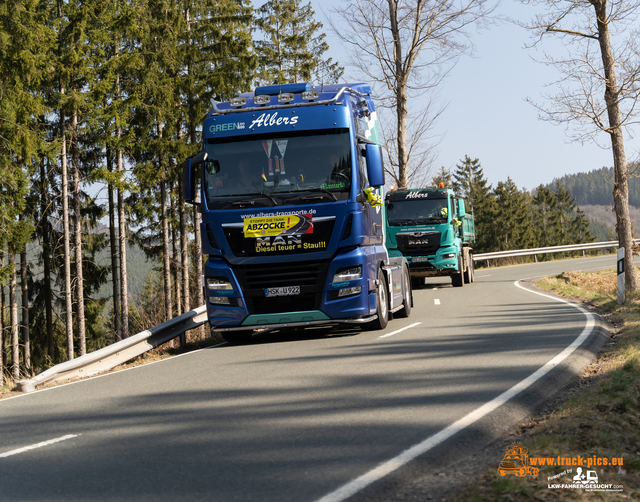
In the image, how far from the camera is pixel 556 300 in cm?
1630

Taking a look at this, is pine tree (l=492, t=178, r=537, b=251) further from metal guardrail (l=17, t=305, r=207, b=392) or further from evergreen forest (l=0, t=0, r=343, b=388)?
metal guardrail (l=17, t=305, r=207, b=392)

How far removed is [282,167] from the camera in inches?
426

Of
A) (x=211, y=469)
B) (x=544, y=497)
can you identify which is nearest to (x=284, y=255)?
(x=211, y=469)

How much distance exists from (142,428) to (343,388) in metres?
2.11

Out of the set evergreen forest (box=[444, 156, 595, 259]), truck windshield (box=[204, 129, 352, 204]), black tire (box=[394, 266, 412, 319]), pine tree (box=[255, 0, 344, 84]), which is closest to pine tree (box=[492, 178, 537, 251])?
evergreen forest (box=[444, 156, 595, 259])

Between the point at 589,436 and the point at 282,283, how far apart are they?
647 cm

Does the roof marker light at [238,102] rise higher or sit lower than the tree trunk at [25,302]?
higher

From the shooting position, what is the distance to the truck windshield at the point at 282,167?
10688 millimetres

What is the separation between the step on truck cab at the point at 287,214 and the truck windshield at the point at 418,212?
36.6 feet

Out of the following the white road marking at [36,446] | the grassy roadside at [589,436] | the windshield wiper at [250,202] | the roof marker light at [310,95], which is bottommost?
the grassy roadside at [589,436]

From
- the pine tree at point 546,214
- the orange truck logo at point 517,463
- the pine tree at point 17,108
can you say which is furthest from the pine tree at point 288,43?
the pine tree at point 546,214

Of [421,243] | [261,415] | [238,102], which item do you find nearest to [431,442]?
[261,415]

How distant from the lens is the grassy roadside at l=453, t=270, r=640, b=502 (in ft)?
12.7

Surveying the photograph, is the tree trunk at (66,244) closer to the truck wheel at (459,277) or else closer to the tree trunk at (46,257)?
the tree trunk at (46,257)
